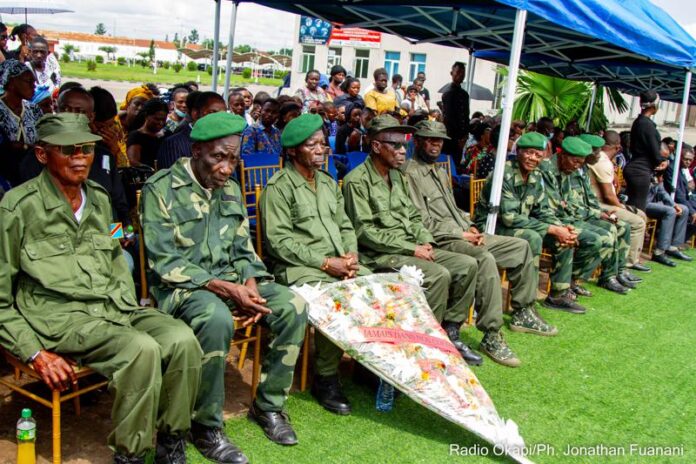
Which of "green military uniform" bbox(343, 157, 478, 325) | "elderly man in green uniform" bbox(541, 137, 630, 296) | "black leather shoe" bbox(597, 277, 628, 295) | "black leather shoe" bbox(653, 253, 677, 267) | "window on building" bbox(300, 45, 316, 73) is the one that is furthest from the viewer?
"window on building" bbox(300, 45, 316, 73)

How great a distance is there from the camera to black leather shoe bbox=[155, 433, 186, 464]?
9.30ft

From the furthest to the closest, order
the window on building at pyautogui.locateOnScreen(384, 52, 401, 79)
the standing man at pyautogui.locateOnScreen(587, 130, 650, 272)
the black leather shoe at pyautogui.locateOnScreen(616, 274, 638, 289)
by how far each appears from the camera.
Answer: the window on building at pyautogui.locateOnScreen(384, 52, 401, 79), the standing man at pyautogui.locateOnScreen(587, 130, 650, 272), the black leather shoe at pyautogui.locateOnScreen(616, 274, 638, 289)

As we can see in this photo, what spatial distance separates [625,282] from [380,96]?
5100 millimetres

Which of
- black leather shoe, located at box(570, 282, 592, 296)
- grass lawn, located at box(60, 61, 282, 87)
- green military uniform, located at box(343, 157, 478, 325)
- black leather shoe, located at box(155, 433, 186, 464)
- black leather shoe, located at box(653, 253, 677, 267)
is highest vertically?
grass lawn, located at box(60, 61, 282, 87)

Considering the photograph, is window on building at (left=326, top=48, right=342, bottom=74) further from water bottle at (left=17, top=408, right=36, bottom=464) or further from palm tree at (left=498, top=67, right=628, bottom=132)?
water bottle at (left=17, top=408, right=36, bottom=464)

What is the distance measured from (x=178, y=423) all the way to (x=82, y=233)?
96cm

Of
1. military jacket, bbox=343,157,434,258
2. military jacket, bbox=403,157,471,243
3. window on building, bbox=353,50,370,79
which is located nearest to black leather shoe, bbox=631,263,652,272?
military jacket, bbox=403,157,471,243

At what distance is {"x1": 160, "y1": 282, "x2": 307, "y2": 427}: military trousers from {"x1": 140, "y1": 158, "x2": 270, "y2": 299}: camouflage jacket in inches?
4.2

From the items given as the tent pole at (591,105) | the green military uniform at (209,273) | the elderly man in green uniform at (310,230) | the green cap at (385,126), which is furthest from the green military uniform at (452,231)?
the tent pole at (591,105)

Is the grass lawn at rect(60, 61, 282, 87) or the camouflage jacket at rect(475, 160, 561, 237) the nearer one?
the camouflage jacket at rect(475, 160, 561, 237)

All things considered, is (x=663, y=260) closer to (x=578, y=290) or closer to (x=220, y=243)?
(x=578, y=290)

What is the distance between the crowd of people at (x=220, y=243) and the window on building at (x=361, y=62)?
A: 78.6 ft

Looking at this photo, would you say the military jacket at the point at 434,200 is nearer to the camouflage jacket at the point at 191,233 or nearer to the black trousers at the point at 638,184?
the camouflage jacket at the point at 191,233

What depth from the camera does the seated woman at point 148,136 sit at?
5409 millimetres
